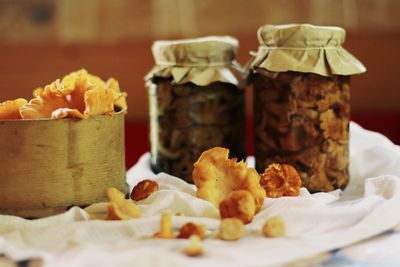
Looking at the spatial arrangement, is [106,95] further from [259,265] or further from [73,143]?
[259,265]

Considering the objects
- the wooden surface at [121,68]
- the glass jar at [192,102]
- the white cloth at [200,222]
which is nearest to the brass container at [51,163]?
the white cloth at [200,222]

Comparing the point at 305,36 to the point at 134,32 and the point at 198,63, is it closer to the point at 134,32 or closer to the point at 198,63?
the point at 198,63

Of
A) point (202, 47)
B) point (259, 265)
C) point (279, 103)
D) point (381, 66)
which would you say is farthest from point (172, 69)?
point (381, 66)

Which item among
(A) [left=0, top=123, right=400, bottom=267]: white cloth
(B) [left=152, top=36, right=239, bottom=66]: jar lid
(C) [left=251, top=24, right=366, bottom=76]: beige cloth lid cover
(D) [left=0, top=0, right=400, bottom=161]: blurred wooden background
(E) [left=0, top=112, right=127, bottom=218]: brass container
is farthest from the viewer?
(D) [left=0, top=0, right=400, bottom=161]: blurred wooden background

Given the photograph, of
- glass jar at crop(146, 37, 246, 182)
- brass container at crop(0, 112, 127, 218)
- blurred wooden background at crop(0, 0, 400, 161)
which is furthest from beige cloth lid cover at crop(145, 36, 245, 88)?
blurred wooden background at crop(0, 0, 400, 161)

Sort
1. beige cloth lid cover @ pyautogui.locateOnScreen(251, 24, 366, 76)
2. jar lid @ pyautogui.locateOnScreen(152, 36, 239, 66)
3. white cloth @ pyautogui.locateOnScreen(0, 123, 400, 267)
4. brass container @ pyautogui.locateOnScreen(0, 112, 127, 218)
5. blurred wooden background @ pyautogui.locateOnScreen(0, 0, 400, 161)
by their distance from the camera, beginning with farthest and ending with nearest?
blurred wooden background @ pyautogui.locateOnScreen(0, 0, 400, 161)
jar lid @ pyautogui.locateOnScreen(152, 36, 239, 66)
beige cloth lid cover @ pyautogui.locateOnScreen(251, 24, 366, 76)
brass container @ pyautogui.locateOnScreen(0, 112, 127, 218)
white cloth @ pyautogui.locateOnScreen(0, 123, 400, 267)

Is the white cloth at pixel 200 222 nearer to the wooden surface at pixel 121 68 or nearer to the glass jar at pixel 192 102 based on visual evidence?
the glass jar at pixel 192 102

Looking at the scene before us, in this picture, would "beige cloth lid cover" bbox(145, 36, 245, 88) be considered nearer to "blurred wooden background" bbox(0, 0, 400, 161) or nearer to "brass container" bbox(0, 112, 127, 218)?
"brass container" bbox(0, 112, 127, 218)
